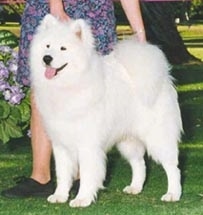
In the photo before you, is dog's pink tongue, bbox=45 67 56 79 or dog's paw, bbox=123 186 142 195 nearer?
dog's pink tongue, bbox=45 67 56 79

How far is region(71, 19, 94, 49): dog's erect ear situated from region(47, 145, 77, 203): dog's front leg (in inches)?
32.6

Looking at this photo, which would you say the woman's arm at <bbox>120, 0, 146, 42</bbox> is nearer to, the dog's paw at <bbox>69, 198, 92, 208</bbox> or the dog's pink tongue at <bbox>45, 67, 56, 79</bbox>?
the dog's pink tongue at <bbox>45, 67, 56, 79</bbox>

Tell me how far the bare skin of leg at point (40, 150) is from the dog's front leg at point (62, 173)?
0.33m

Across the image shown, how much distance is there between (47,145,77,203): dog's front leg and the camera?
607 centimetres

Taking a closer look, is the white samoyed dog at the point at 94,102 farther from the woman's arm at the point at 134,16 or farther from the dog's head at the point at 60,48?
the woman's arm at the point at 134,16

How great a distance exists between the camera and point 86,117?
19.1ft

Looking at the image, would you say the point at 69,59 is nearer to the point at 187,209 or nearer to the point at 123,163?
the point at 187,209

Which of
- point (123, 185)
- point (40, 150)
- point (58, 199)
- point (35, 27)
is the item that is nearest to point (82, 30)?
point (35, 27)

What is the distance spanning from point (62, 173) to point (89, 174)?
31cm

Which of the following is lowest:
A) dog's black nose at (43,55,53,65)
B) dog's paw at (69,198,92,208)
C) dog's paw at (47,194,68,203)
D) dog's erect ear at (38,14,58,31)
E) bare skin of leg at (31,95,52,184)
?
dog's paw at (47,194,68,203)

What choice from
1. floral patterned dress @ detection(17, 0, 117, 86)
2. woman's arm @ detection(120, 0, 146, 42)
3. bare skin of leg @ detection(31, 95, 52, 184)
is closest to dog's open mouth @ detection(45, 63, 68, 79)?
floral patterned dress @ detection(17, 0, 117, 86)

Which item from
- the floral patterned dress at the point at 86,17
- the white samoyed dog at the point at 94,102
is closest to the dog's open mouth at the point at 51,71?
the white samoyed dog at the point at 94,102

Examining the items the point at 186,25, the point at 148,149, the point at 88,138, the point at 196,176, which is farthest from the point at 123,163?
the point at 186,25

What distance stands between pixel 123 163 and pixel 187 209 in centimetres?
207
